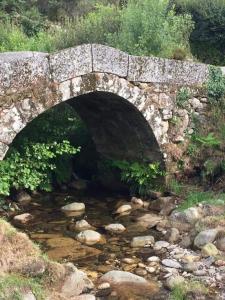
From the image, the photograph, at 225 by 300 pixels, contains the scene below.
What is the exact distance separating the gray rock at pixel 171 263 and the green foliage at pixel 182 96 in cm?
293

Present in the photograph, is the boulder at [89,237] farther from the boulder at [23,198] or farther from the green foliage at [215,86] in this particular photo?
the green foliage at [215,86]

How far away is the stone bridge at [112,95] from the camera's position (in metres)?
6.18

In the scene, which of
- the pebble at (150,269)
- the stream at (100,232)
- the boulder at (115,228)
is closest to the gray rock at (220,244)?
the stream at (100,232)

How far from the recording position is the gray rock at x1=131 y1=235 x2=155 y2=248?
655 centimetres

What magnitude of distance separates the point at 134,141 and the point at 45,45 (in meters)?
4.03

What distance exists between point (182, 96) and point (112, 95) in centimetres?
129

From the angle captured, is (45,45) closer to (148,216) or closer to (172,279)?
(148,216)

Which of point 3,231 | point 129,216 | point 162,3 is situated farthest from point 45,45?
point 3,231

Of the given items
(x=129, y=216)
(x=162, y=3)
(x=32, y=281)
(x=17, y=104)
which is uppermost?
(x=162, y=3)

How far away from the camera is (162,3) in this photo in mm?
10242

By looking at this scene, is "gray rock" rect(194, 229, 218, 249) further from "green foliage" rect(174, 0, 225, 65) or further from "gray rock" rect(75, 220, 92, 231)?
"green foliage" rect(174, 0, 225, 65)

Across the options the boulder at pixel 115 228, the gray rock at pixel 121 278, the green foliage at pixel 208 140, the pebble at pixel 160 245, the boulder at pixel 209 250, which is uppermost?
the green foliage at pixel 208 140

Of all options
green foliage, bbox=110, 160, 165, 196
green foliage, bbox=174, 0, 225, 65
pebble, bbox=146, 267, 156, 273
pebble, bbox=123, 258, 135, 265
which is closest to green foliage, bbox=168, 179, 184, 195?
green foliage, bbox=110, 160, 165, 196

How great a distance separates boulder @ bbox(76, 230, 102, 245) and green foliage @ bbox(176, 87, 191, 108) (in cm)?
256
